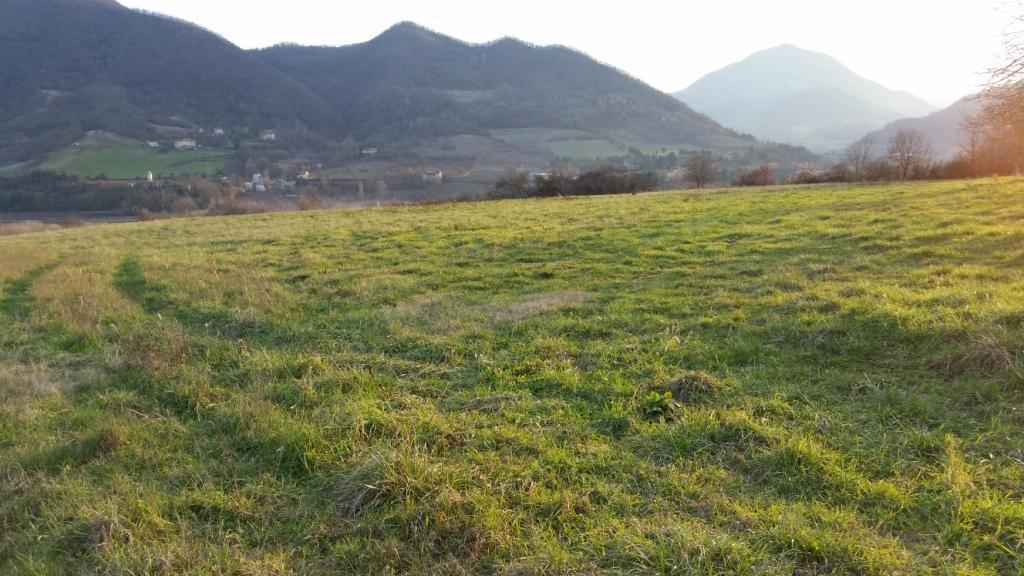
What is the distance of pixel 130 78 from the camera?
472 ft

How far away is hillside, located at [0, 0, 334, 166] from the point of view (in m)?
121

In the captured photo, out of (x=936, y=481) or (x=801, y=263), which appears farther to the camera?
(x=801, y=263)

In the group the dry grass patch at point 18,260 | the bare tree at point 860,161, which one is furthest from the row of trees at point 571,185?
the dry grass patch at point 18,260

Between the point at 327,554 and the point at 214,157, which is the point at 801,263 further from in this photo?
the point at 214,157

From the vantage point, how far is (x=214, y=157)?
10000 centimetres

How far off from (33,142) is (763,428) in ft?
461

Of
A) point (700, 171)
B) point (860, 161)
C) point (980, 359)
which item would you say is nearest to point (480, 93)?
point (700, 171)

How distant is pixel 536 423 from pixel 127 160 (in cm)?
10912

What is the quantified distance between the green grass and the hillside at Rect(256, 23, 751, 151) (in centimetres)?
4453

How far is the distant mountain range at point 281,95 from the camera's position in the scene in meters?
124

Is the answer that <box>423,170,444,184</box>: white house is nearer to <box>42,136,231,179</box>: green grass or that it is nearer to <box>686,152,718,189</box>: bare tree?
<box>42,136,231,179</box>: green grass

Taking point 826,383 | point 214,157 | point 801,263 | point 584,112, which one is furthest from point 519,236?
point 584,112

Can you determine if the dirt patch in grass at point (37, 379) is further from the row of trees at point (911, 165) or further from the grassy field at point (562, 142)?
the grassy field at point (562, 142)

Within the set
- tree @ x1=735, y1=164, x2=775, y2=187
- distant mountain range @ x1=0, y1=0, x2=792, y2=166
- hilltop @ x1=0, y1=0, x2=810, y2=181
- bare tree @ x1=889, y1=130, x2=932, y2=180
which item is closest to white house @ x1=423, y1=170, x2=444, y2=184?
hilltop @ x1=0, y1=0, x2=810, y2=181
